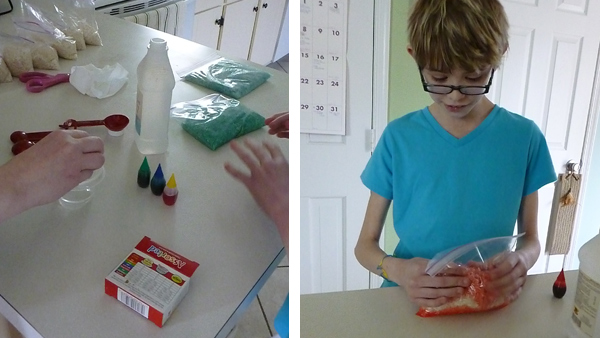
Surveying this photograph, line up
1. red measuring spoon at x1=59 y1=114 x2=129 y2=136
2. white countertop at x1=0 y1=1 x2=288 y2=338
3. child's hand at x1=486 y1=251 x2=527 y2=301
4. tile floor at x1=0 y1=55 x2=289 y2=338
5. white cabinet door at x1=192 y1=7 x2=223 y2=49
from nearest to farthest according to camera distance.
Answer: white countertop at x1=0 y1=1 x2=288 y2=338 < child's hand at x1=486 y1=251 x2=527 y2=301 < red measuring spoon at x1=59 y1=114 x2=129 y2=136 < tile floor at x1=0 y1=55 x2=289 y2=338 < white cabinet door at x1=192 y1=7 x2=223 y2=49

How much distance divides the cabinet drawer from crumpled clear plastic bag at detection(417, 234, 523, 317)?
679 mm

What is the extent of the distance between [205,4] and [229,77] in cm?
24

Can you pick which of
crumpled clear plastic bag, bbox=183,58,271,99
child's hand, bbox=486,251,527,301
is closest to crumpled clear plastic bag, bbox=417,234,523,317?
child's hand, bbox=486,251,527,301

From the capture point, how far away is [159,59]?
1.83ft

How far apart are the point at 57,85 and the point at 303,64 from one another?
0.44 meters

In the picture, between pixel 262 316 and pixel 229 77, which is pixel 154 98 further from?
pixel 262 316

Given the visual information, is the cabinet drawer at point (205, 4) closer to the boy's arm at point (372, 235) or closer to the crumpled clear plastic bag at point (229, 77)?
the crumpled clear plastic bag at point (229, 77)

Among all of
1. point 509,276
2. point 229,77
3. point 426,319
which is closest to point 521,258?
point 509,276

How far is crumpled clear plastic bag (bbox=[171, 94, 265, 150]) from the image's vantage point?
660mm

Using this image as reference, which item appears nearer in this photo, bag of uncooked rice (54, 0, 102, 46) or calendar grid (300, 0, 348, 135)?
calendar grid (300, 0, 348, 135)

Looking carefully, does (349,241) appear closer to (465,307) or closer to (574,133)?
(465,307)

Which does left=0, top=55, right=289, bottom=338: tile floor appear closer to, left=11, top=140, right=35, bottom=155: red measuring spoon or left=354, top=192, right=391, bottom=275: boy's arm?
left=354, top=192, right=391, bottom=275: boy's arm

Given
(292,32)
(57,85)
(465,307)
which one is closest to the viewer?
(292,32)

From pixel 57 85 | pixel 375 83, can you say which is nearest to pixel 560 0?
pixel 375 83
